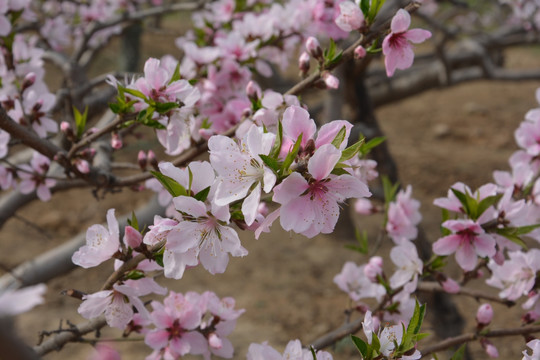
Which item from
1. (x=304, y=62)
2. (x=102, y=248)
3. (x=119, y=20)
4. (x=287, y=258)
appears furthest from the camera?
(x=287, y=258)

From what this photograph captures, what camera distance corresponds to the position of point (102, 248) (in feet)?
3.47

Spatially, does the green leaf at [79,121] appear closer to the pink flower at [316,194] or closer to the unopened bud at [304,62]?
the unopened bud at [304,62]

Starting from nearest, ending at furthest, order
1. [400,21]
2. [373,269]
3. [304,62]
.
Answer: [400,21] < [304,62] < [373,269]

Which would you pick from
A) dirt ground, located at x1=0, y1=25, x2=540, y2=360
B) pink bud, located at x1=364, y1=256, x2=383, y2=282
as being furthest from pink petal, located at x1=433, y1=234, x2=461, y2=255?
dirt ground, located at x1=0, y1=25, x2=540, y2=360

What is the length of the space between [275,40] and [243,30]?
5.8 inches

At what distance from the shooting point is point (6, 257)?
452 centimetres

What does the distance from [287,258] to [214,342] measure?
3.27 metres

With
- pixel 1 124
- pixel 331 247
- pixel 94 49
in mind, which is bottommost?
pixel 331 247

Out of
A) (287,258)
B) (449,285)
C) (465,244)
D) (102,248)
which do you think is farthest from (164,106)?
(287,258)

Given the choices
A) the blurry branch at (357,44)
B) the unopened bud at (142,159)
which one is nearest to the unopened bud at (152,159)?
the unopened bud at (142,159)

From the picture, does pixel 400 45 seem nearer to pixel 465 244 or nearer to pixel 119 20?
pixel 465 244

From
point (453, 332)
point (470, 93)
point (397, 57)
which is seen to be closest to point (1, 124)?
point (397, 57)

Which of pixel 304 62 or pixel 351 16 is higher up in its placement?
pixel 351 16

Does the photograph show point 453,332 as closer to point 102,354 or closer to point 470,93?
point 102,354
